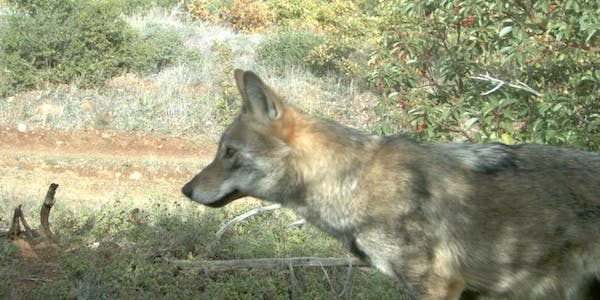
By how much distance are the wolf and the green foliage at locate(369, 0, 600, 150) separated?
5.83ft

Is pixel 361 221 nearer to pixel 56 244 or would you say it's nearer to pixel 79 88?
pixel 56 244

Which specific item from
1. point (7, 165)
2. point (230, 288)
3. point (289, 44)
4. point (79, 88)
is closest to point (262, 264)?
point (230, 288)

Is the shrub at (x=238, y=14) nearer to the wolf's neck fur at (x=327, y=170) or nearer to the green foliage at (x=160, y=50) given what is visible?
the green foliage at (x=160, y=50)

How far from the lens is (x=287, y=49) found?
18.1 meters

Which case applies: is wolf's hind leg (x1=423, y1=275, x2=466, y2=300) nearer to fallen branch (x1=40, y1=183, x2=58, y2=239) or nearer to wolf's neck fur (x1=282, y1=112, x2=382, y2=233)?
wolf's neck fur (x1=282, y1=112, x2=382, y2=233)

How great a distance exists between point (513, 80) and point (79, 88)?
10464mm

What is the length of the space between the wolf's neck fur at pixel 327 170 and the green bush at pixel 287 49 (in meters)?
12.7

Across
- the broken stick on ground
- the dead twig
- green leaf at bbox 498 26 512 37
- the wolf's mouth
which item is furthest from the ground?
green leaf at bbox 498 26 512 37

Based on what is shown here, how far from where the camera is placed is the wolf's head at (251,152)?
488cm

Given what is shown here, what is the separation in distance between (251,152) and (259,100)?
319 mm

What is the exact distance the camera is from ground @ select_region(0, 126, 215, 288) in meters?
10.2

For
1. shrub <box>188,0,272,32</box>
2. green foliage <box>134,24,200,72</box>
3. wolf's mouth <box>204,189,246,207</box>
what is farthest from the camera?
shrub <box>188,0,272,32</box>

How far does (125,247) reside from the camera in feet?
22.7

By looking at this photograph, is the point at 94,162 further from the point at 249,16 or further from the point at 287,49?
the point at 249,16
